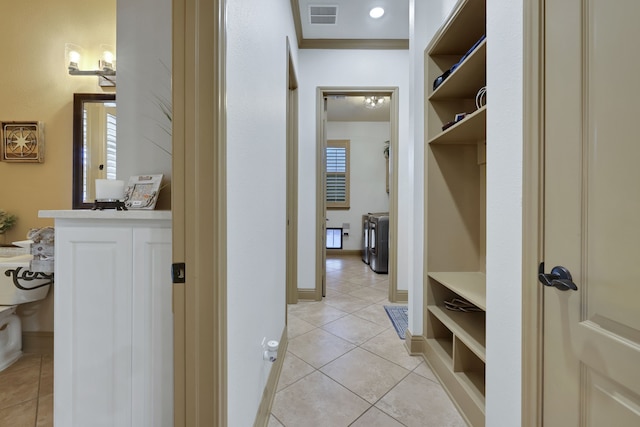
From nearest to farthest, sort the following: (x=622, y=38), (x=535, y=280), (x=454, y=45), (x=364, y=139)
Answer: (x=622, y=38)
(x=535, y=280)
(x=454, y=45)
(x=364, y=139)

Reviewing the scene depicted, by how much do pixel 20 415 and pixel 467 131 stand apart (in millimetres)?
2852

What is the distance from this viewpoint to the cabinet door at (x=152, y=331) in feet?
2.91

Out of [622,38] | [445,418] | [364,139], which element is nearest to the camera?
[622,38]

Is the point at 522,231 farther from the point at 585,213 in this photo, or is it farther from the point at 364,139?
the point at 364,139

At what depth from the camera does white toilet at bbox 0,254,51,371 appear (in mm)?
1591

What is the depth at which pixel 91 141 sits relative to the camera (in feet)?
6.41

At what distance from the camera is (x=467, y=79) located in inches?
62.1

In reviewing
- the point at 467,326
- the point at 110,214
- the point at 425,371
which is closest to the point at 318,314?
the point at 425,371

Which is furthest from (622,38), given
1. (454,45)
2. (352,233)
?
(352,233)

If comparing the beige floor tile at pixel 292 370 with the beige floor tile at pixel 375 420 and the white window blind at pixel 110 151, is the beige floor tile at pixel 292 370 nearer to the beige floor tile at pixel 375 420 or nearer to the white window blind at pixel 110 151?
the beige floor tile at pixel 375 420

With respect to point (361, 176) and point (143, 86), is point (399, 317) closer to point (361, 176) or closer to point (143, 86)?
point (143, 86)

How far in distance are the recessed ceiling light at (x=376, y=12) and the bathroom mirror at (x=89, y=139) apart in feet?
7.93

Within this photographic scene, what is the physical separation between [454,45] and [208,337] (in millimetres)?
2145

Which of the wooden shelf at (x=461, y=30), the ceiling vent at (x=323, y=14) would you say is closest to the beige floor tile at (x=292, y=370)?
the wooden shelf at (x=461, y=30)
